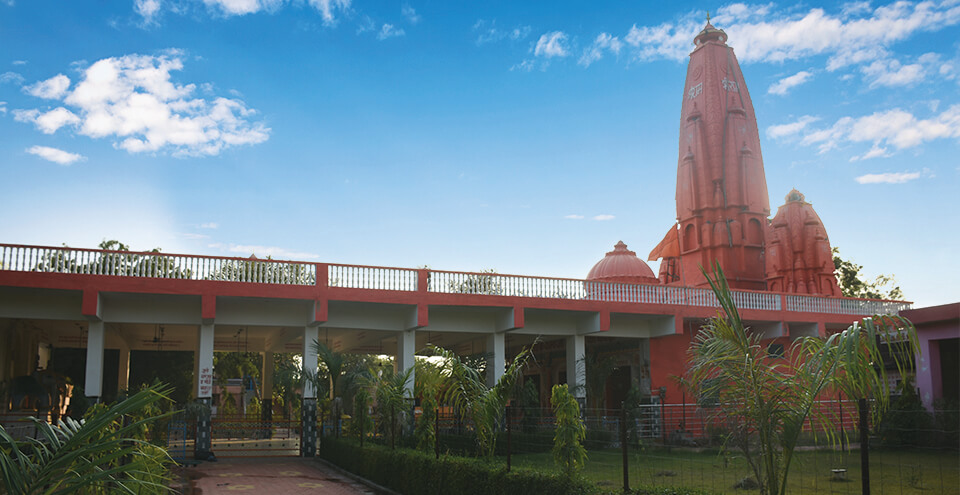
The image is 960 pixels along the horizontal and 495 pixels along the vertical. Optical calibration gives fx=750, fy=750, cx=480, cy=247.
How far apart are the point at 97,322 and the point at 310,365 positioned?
207 inches

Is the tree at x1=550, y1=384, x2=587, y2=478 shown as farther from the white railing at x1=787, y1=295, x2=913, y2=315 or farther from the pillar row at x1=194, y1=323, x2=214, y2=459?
the white railing at x1=787, y1=295, x2=913, y2=315

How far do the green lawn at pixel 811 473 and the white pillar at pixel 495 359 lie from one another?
467 cm

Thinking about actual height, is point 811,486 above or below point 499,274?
below

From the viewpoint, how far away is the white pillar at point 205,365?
18.5 meters

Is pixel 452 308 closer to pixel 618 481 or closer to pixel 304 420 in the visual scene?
pixel 304 420

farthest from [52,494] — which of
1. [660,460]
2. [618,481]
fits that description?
[660,460]

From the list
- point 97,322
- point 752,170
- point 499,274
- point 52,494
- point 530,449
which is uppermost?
point 752,170

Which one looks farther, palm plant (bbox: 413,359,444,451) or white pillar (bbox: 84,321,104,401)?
white pillar (bbox: 84,321,104,401)

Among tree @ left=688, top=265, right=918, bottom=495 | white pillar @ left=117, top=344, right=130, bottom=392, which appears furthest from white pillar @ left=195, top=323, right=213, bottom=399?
tree @ left=688, top=265, right=918, bottom=495

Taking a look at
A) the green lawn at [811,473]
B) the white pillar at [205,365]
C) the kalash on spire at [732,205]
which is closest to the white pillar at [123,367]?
the white pillar at [205,365]

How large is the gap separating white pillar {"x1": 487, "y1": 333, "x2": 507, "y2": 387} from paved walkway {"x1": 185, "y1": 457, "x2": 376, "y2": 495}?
5624 millimetres

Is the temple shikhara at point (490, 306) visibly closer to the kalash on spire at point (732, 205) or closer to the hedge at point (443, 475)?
the kalash on spire at point (732, 205)

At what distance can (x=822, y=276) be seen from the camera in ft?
104

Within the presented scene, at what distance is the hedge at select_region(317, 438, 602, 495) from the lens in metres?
8.37
